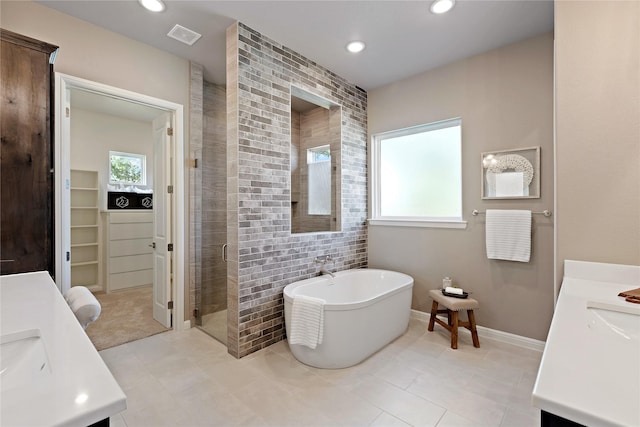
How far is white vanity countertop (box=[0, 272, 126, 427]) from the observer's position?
0.48 m

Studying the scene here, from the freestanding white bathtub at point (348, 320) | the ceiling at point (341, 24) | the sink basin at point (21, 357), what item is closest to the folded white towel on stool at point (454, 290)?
the freestanding white bathtub at point (348, 320)

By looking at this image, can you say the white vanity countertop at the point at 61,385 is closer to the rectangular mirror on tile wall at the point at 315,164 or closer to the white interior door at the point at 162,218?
the white interior door at the point at 162,218

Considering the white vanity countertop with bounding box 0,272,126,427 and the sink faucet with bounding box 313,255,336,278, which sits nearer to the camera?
the white vanity countertop with bounding box 0,272,126,427

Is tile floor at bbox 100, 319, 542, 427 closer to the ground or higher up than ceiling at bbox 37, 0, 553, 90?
closer to the ground

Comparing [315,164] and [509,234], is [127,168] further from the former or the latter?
[509,234]

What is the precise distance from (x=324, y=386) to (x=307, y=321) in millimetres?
448

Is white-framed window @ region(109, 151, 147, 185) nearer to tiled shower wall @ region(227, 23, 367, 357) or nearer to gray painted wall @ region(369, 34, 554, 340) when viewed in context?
tiled shower wall @ region(227, 23, 367, 357)

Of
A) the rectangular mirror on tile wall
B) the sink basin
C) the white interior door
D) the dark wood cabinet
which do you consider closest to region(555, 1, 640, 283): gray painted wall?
the rectangular mirror on tile wall

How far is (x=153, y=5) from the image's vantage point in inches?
85.4

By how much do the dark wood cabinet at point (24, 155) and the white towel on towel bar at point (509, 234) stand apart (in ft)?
10.9

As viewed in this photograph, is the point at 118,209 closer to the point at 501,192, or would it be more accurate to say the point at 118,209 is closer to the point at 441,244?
the point at 441,244

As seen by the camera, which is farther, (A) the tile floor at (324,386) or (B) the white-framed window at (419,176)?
(B) the white-framed window at (419,176)

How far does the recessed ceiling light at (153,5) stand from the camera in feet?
6.99

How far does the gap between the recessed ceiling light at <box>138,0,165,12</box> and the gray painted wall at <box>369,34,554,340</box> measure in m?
2.49
